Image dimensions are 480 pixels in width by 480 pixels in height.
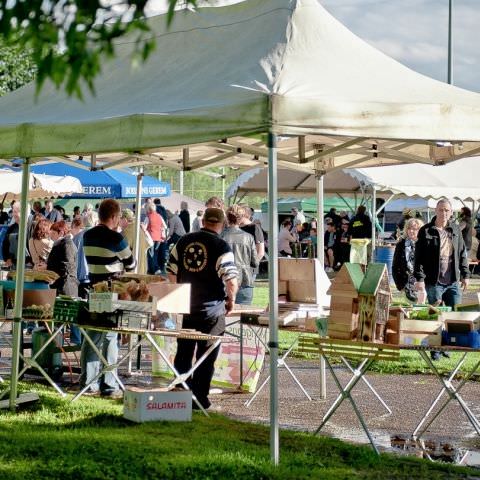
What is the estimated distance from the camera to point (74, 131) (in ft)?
27.7

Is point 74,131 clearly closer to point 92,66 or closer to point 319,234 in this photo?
point 319,234

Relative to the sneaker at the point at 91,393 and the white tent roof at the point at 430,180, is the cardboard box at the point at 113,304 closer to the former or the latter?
the sneaker at the point at 91,393

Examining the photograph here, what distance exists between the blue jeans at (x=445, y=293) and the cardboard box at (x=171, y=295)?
5.44 meters

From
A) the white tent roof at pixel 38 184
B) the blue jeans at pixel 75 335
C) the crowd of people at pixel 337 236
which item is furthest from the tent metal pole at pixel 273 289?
the crowd of people at pixel 337 236

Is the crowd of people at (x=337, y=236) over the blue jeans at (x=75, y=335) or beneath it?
over

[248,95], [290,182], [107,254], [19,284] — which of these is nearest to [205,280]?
[107,254]

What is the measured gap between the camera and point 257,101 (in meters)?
7.28

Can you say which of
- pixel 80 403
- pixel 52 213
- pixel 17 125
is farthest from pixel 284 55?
pixel 52 213

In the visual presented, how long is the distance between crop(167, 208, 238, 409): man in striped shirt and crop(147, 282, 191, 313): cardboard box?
1.23 ft

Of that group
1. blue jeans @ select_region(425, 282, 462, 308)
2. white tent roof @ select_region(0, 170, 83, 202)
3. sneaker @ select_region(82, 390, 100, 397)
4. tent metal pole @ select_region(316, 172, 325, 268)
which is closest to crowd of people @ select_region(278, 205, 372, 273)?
Result: white tent roof @ select_region(0, 170, 83, 202)

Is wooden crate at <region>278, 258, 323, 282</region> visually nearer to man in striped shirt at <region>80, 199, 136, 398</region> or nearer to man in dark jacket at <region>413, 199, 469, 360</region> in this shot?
man in striped shirt at <region>80, 199, 136, 398</region>

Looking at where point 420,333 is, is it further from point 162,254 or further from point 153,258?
point 162,254

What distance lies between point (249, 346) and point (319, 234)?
4.45ft

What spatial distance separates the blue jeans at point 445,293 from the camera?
14078mm
